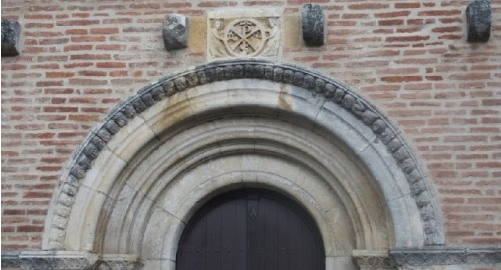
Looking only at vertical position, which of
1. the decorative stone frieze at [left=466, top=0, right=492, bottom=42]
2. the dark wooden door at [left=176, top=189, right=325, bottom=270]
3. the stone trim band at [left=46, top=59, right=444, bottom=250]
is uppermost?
the decorative stone frieze at [left=466, top=0, right=492, bottom=42]

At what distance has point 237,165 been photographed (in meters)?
6.17

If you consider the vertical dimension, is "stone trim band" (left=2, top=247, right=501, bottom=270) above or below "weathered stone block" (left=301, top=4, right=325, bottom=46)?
below

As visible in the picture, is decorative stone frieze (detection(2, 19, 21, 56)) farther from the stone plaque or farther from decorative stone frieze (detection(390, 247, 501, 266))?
decorative stone frieze (detection(390, 247, 501, 266))

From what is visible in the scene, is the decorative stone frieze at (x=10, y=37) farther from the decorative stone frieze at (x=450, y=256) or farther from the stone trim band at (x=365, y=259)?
the decorative stone frieze at (x=450, y=256)

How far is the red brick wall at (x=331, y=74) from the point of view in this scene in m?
5.59

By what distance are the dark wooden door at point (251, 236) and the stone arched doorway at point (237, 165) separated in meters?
0.15

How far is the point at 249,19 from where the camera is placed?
6023 mm

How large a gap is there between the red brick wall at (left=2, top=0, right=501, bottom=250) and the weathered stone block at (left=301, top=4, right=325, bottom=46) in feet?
0.41

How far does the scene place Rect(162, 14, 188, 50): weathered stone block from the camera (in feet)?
19.5

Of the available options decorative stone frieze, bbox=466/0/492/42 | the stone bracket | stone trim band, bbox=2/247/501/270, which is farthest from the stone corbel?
the stone bracket

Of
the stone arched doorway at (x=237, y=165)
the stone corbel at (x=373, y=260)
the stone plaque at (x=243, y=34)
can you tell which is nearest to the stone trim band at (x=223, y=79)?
the stone arched doorway at (x=237, y=165)

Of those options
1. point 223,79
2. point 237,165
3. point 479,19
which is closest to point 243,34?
point 223,79

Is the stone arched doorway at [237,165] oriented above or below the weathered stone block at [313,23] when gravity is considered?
below

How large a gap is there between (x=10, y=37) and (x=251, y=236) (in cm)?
258
